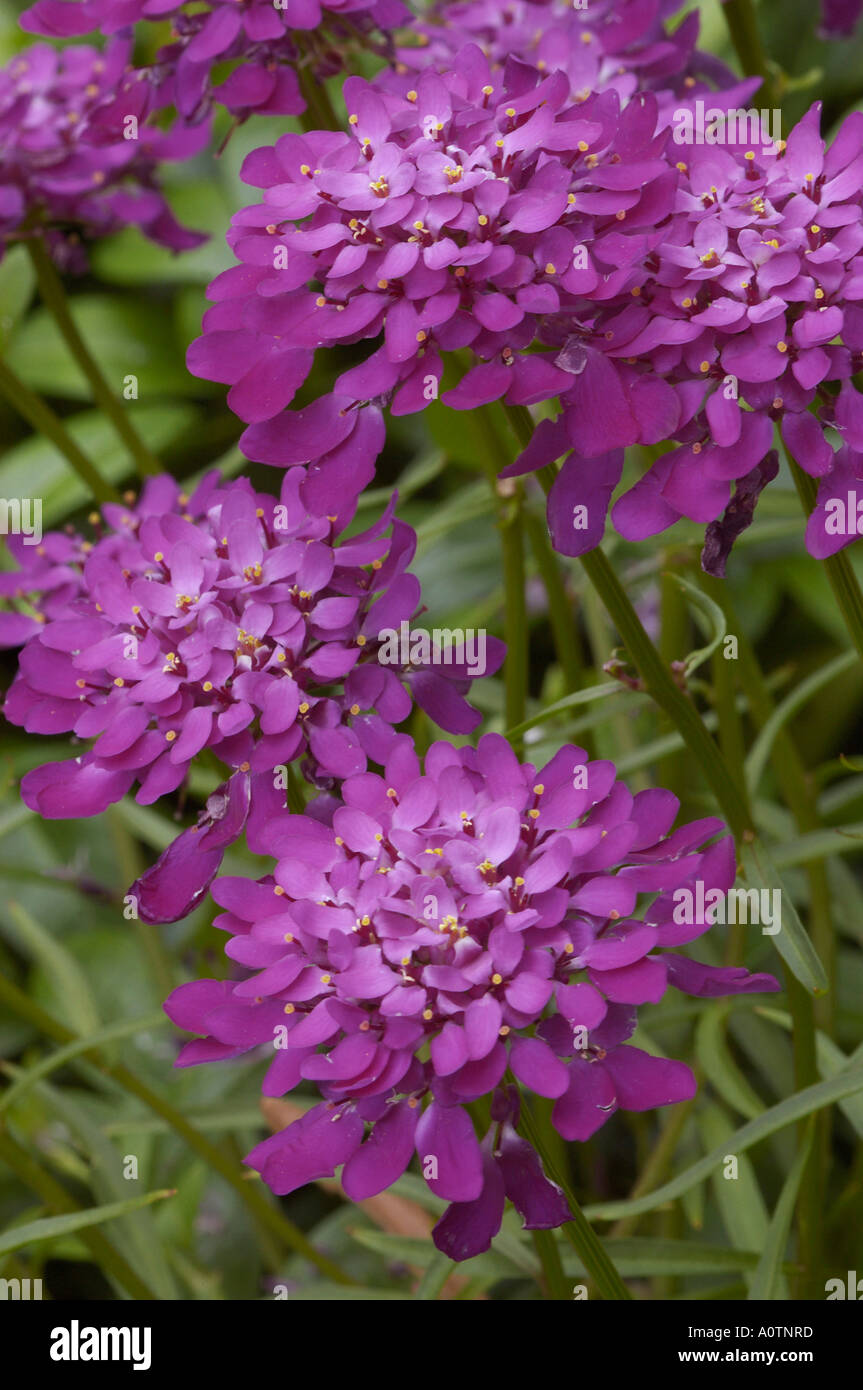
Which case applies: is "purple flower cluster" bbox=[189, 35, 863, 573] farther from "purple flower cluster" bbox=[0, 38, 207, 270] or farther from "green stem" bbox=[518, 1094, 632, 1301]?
Answer: "purple flower cluster" bbox=[0, 38, 207, 270]

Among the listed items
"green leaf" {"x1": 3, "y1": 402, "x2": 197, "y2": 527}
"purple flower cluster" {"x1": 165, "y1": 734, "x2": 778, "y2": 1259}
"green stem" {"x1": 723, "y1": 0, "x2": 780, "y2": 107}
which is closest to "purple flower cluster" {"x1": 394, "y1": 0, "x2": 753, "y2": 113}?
"green stem" {"x1": 723, "y1": 0, "x2": 780, "y2": 107}

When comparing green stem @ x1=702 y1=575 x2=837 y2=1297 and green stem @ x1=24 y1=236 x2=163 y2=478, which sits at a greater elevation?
green stem @ x1=24 y1=236 x2=163 y2=478

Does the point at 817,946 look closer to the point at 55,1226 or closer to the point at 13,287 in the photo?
the point at 55,1226

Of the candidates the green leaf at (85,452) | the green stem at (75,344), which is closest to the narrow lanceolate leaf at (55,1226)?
the green stem at (75,344)

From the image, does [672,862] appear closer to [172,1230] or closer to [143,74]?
[143,74]

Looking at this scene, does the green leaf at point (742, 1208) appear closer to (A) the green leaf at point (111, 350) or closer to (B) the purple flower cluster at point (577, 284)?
(B) the purple flower cluster at point (577, 284)

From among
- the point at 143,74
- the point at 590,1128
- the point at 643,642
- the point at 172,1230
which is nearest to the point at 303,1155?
the point at 590,1128
